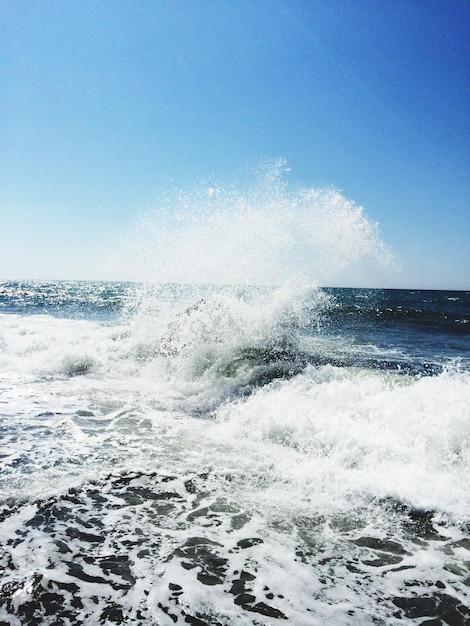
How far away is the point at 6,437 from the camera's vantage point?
250 inches

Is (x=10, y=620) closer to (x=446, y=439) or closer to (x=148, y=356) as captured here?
(x=446, y=439)

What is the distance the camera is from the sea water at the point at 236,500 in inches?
123

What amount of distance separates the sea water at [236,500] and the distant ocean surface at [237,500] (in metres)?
0.02

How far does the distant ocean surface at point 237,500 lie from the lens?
3.11 meters

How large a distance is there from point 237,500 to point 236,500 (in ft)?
0.04

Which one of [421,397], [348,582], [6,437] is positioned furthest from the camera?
[421,397]

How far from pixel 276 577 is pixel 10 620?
2090mm

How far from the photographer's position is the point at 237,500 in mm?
4609

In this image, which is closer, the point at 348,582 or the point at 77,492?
the point at 348,582

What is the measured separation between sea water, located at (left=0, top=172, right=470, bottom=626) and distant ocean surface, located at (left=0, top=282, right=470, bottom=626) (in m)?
0.02

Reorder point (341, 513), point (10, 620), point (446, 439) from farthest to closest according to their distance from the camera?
point (446, 439) → point (341, 513) → point (10, 620)

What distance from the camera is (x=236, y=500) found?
4.61 m

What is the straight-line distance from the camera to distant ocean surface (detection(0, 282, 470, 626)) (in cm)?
311

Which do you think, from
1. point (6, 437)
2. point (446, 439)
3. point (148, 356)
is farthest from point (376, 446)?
point (148, 356)
